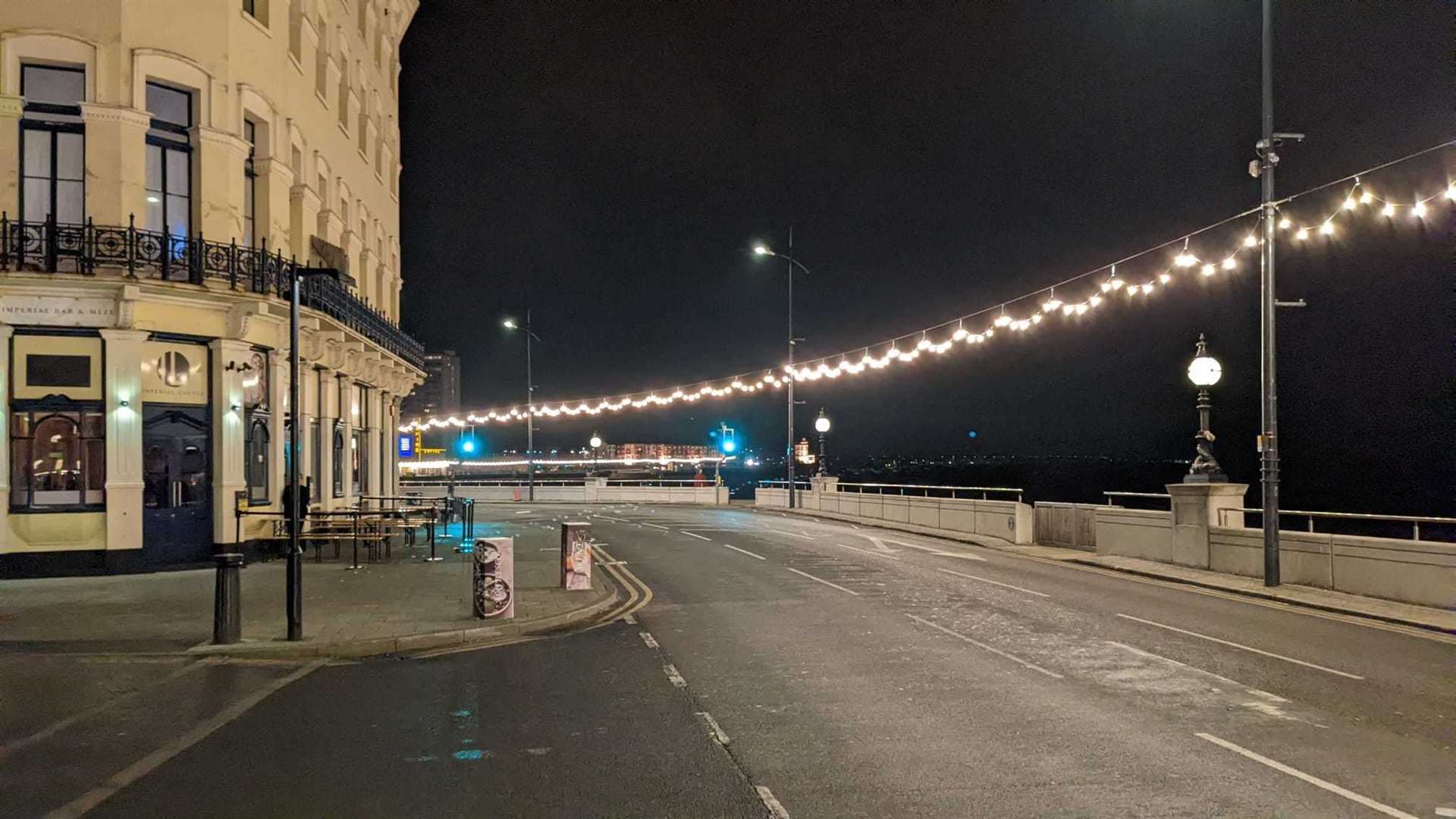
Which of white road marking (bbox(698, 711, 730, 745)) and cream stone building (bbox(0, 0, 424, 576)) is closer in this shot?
white road marking (bbox(698, 711, 730, 745))

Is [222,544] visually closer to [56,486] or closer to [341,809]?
[56,486]

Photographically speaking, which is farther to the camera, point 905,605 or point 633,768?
point 905,605

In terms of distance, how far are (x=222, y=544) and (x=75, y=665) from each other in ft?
29.4

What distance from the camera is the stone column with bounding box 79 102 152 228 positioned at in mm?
18125

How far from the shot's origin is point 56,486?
1820 cm

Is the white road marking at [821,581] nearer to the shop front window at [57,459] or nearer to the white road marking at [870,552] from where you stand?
the white road marking at [870,552]

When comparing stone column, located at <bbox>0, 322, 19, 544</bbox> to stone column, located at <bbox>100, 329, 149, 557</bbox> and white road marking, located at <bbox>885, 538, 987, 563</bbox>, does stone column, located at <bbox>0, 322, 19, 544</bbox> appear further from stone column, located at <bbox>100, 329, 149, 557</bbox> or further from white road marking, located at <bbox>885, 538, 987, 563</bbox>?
white road marking, located at <bbox>885, 538, 987, 563</bbox>

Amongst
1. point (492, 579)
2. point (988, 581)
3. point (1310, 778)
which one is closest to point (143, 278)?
point (492, 579)

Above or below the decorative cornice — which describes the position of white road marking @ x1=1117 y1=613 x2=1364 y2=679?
below

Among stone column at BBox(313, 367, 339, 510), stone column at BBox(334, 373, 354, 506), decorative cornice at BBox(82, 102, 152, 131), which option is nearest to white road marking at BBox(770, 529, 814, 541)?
stone column at BBox(334, 373, 354, 506)

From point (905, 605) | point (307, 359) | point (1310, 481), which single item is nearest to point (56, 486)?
point (307, 359)

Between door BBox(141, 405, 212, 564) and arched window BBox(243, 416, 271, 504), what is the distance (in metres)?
1.08

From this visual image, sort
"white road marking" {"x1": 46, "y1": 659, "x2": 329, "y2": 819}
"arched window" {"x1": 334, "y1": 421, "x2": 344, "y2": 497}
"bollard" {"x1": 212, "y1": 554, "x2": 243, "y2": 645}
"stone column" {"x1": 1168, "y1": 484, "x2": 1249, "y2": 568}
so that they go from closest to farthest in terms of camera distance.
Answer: "white road marking" {"x1": 46, "y1": 659, "x2": 329, "y2": 819}, "bollard" {"x1": 212, "y1": 554, "x2": 243, "y2": 645}, "stone column" {"x1": 1168, "y1": 484, "x2": 1249, "y2": 568}, "arched window" {"x1": 334, "y1": 421, "x2": 344, "y2": 497}

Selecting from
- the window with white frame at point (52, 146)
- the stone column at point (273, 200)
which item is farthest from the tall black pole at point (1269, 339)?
the window with white frame at point (52, 146)
